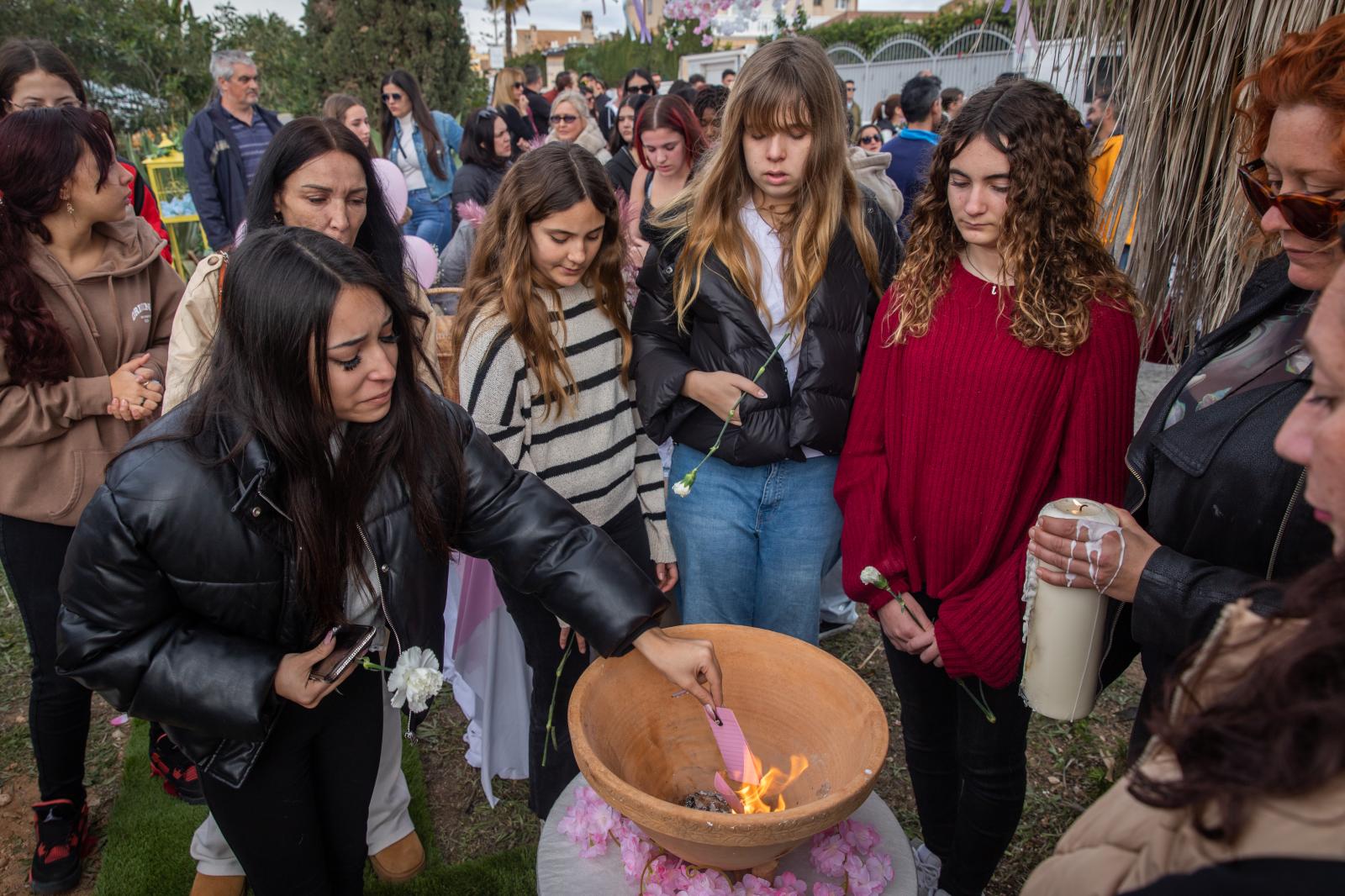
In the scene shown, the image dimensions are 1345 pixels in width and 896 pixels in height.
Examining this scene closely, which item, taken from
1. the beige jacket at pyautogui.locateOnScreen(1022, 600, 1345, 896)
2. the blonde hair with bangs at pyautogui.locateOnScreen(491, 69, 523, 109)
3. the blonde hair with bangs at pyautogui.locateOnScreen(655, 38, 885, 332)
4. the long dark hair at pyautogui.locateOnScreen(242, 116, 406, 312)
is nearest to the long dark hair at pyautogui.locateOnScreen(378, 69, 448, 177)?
the blonde hair with bangs at pyautogui.locateOnScreen(491, 69, 523, 109)

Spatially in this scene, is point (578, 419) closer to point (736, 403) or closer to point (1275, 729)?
point (736, 403)

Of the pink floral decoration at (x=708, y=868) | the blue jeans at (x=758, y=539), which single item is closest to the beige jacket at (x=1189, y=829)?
the pink floral decoration at (x=708, y=868)

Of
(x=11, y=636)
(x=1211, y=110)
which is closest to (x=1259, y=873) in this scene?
(x=1211, y=110)

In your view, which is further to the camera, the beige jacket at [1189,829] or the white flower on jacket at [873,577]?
the white flower on jacket at [873,577]

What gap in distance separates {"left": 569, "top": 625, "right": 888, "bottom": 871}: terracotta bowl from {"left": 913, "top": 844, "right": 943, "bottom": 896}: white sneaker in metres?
0.86

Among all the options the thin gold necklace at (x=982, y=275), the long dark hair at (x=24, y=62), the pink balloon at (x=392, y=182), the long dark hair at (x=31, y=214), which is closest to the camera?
the thin gold necklace at (x=982, y=275)

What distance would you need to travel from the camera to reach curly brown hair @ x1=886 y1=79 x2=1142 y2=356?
71.6 inches

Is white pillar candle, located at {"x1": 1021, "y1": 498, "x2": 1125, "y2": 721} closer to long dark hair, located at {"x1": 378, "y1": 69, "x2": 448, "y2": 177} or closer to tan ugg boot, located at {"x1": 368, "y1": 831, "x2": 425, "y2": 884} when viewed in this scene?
tan ugg boot, located at {"x1": 368, "y1": 831, "x2": 425, "y2": 884}

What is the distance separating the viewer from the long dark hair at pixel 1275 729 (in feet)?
2.24

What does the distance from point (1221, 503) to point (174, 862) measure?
9.45 feet

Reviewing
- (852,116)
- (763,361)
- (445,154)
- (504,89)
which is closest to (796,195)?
(763,361)

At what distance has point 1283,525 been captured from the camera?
4.51 feet

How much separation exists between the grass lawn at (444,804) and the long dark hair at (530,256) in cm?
141

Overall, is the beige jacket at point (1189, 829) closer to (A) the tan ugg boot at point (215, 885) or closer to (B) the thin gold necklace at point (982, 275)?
(B) the thin gold necklace at point (982, 275)
